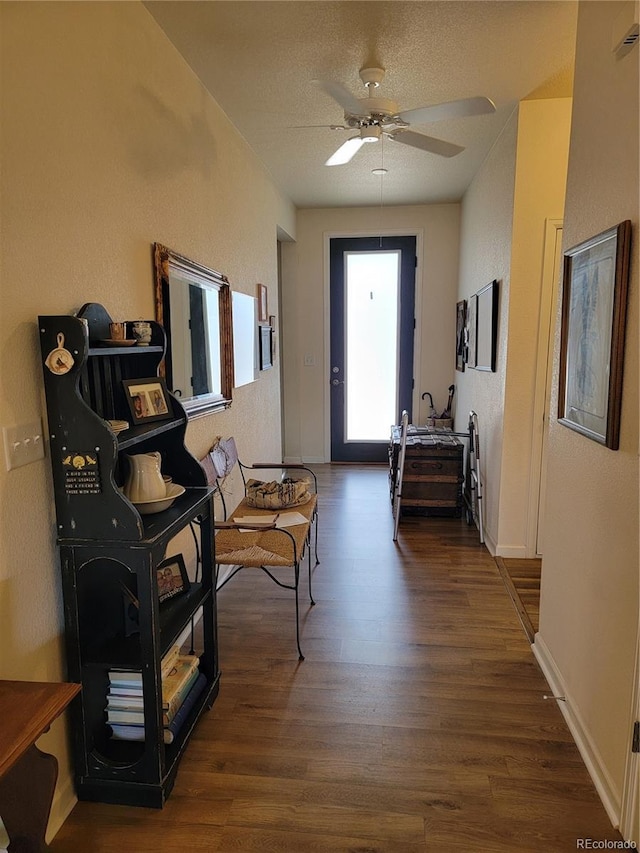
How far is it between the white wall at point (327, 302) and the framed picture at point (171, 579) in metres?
4.01

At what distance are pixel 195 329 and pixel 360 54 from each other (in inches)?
59.3

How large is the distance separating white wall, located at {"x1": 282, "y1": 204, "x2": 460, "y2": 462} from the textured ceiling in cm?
185

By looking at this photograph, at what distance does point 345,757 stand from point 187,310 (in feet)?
6.69

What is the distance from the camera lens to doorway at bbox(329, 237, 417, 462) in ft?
18.3

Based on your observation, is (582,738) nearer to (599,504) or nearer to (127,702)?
(599,504)

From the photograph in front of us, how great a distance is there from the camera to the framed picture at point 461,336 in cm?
491

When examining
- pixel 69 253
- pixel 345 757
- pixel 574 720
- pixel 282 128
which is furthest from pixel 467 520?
pixel 69 253

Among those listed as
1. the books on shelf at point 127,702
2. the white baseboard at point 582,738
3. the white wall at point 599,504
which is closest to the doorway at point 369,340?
the white wall at point 599,504

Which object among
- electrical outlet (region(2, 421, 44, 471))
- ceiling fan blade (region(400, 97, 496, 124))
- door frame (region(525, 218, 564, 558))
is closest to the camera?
electrical outlet (region(2, 421, 44, 471))

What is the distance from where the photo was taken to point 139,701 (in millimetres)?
1686

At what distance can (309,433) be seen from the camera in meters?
6.00

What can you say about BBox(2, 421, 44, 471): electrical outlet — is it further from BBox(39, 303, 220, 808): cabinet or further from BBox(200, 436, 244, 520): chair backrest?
BBox(200, 436, 244, 520): chair backrest

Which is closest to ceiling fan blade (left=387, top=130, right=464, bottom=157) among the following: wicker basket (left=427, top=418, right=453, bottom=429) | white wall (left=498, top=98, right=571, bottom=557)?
white wall (left=498, top=98, right=571, bottom=557)

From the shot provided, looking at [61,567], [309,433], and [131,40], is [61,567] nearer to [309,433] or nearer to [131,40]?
[131,40]
